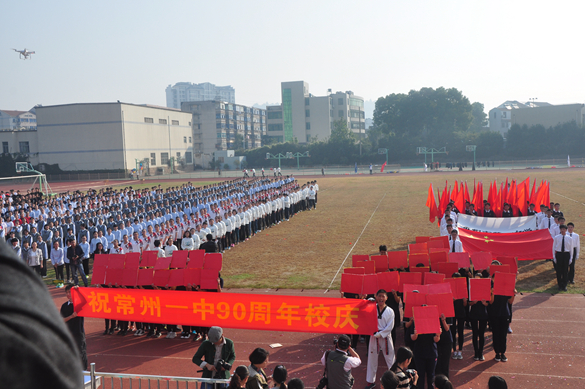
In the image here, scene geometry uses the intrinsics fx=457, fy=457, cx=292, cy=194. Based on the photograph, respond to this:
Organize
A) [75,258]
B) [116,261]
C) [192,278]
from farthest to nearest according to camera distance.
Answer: [75,258], [116,261], [192,278]

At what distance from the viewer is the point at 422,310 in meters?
7.12

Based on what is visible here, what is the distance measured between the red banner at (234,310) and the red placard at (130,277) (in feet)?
4.78

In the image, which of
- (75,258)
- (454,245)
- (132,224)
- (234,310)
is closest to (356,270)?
(234,310)

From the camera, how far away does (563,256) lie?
12086 millimetres

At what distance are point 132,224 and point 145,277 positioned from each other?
8.91 m

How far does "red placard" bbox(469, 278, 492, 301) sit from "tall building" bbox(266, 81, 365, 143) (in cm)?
8439

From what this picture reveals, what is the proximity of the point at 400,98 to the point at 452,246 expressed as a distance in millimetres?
74184

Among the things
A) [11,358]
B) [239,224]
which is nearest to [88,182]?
[239,224]

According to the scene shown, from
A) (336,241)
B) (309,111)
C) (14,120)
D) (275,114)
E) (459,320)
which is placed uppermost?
(14,120)

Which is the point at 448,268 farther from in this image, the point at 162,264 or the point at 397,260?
the point at 162,264

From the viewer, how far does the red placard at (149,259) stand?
11.6 m

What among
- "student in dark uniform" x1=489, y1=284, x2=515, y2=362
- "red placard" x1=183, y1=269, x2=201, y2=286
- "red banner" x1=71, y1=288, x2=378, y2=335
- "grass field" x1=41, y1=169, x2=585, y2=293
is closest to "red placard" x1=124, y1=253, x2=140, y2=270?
"red placard" x1=183, y1=269, x2=201, y2=286

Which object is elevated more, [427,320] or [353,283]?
[353,283]

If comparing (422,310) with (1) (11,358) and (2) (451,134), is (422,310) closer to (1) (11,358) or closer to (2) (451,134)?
(1) (11,358)
